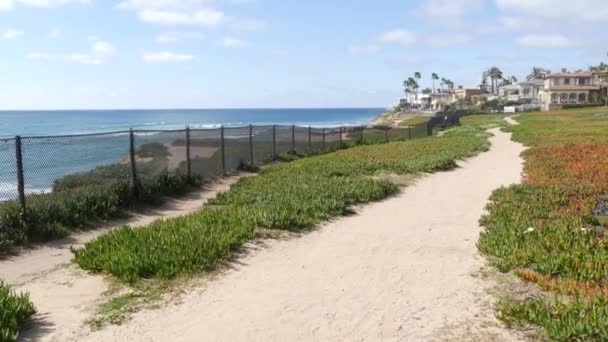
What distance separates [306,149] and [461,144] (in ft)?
24.1

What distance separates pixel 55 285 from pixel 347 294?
3.33 metres

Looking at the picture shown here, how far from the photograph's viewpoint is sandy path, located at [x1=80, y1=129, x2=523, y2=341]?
16.5 feet

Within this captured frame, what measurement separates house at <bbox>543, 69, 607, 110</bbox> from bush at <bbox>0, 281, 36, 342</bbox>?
9884 centimetres

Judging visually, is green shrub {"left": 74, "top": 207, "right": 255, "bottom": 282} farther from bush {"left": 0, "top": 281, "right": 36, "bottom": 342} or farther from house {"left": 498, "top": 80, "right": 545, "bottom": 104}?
house {"left": 498, "top": 80, "right": 545, "bottom": 104}

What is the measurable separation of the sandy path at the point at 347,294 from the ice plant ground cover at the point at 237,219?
0.51 m

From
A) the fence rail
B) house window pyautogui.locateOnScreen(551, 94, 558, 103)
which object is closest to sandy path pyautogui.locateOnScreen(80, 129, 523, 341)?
the fence rail

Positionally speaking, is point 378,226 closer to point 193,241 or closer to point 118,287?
point 193,241

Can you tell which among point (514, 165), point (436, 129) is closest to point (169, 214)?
point (514, 165)

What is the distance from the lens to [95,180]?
11438mm

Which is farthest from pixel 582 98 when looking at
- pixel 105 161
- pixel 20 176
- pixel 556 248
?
pixel 20 176

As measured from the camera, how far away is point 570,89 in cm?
9888

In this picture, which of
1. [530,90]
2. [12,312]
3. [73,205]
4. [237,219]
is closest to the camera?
[12,312]

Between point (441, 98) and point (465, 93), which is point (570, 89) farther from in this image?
point (441, 98)

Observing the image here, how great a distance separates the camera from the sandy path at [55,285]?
522cm
